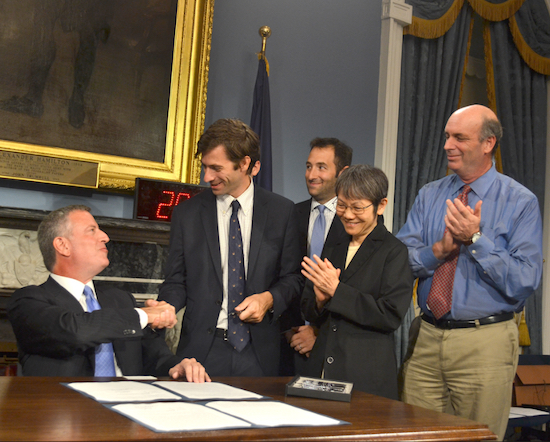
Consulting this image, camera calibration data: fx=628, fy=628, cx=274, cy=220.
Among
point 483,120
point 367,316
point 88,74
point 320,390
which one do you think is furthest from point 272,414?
point 88,74

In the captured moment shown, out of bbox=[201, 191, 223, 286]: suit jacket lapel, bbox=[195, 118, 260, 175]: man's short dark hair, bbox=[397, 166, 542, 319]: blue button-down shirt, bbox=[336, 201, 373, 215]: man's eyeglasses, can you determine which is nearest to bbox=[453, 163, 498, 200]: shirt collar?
bbox=[397, 166, 542, 319]: blue button-down shirt

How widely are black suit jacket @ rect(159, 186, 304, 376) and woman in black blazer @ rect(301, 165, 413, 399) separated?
234 millimetres

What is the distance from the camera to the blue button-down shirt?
2.68 meters

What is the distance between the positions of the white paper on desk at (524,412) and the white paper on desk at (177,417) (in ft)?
12.6

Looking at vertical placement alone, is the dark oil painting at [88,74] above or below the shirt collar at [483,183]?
above

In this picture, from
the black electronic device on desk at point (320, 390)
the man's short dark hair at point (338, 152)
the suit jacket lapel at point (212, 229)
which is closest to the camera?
the black electronic device on desk at point (320, 390)

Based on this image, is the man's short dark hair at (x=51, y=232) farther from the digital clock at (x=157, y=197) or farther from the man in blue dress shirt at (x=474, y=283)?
the digital clock at (x=157, y=197)

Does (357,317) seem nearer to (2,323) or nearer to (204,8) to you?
(2,323)

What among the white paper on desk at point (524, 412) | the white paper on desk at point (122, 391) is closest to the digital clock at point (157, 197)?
the white paper on desk at point (122, 391)

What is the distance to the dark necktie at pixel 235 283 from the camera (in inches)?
106

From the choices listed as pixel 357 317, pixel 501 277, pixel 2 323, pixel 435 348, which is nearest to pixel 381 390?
pixel 357 317

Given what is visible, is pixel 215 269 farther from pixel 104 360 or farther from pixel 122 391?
pixel 122 391

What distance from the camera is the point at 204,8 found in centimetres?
496

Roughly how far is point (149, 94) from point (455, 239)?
2894mm
